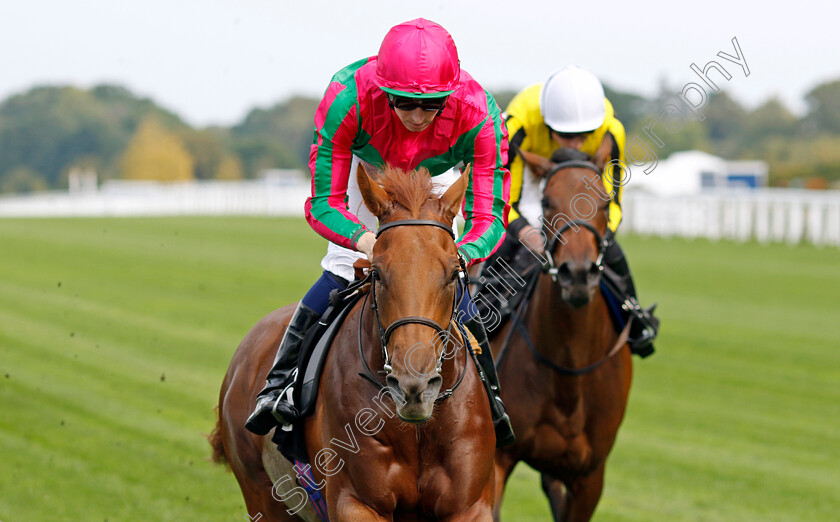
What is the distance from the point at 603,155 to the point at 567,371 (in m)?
1.20

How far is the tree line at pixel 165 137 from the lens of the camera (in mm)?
87562

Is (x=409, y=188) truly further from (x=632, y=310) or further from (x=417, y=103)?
(x=632, y=310)

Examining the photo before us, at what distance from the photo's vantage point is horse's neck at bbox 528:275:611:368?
550 cm

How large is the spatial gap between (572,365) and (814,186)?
1854 inches

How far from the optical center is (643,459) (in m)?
7.64

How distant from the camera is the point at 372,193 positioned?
3.38 m

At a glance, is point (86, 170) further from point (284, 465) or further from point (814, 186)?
point (284, 465)

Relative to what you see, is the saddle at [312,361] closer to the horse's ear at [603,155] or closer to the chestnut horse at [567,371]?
the chestnut horse at [567,371]

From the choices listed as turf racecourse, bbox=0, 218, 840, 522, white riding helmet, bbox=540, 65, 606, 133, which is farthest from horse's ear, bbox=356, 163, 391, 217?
turf racecourse, bbox=0, 218, 840, 522

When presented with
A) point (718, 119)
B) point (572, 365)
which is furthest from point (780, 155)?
point (572, 365)

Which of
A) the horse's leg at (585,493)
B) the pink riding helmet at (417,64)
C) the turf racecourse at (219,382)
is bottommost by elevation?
the turf racecourse at (219,382)

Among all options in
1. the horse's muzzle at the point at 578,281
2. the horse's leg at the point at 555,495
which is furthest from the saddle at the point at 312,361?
the horse's leg at the point at 555,495

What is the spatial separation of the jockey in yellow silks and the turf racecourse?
1611 millimetres

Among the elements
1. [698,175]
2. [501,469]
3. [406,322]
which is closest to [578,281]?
[501,469]
